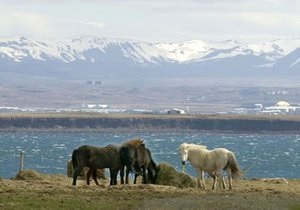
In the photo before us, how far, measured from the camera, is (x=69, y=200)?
3119 cm

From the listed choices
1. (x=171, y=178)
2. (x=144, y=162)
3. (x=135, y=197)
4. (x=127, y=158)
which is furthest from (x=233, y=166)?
(x=135, y=197)

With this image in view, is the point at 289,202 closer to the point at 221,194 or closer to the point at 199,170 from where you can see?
the point at 221,194

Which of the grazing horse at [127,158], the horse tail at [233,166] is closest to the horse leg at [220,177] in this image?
the horse tail at [233,166]

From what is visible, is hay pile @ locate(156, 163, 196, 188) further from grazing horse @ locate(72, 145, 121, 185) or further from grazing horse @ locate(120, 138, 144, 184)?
grazing horse @ locate(72, 145, 121, 185)

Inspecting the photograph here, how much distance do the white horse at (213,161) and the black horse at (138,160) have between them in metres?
1.27

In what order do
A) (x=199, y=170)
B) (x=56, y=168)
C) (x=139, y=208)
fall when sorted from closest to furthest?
1. (x=139, y=208)
2. (x=199, y=170)
3. (x=56, y=168)

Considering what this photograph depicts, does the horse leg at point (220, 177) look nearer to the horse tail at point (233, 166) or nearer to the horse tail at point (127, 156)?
the horse tail at point (233, 166)

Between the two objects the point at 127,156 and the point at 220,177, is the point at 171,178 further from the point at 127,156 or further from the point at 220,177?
the point at 127,156

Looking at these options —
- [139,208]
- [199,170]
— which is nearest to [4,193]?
[139,208]

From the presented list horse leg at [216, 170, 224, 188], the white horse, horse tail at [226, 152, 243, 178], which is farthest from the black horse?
horse tail at [226, 152, 243, 178]

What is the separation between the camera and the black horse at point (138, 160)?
36.6m

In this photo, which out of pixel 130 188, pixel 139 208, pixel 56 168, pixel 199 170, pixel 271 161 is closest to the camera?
pixel 139 208

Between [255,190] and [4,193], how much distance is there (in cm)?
868

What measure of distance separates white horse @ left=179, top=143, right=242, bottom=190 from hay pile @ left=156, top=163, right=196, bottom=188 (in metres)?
0.80
